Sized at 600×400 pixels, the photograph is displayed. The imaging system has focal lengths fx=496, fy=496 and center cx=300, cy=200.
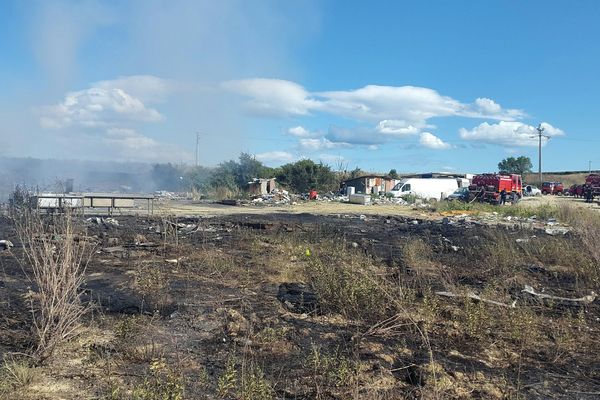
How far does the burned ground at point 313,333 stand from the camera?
12.7 ft

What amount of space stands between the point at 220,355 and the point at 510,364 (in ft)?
8.76

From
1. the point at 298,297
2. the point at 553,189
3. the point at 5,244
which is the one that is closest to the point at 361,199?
the point at 5,244

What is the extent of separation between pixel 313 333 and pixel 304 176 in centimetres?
4127

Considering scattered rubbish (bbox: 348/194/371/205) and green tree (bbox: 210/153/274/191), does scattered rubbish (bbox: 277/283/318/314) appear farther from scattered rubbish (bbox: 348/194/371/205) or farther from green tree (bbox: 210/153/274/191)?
green tree (bbox: 210/153/274/191)

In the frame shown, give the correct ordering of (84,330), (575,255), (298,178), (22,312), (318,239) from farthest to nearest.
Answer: (298,178) < (318,239) < (575,255) < (22,312) < (84,330)

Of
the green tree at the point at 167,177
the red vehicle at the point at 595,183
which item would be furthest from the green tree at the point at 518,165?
the green tree at the point at 167,177

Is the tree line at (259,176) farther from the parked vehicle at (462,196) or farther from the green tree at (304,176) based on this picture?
the parked vehicle at (462,196)

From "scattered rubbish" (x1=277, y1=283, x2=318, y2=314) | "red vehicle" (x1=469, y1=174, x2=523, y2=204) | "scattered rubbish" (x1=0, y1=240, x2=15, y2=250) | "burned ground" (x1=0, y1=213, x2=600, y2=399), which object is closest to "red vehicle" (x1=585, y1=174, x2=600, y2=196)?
"red vehicle" (x1=469, y1=174, x2=523, y2=204)

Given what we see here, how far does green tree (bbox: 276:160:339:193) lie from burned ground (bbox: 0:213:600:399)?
36759 millimetres

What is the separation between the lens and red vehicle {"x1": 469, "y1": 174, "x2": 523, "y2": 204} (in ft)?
115

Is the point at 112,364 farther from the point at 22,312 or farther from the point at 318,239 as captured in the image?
the point at 318,239

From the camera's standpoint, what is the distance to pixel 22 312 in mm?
5703

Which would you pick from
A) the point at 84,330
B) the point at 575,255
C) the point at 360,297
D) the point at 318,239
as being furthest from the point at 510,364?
→ the point at 318,239

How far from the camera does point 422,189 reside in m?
43.3
